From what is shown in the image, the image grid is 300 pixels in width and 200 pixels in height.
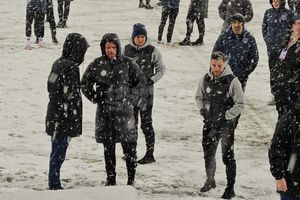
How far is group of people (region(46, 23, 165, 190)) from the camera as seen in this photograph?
6.64 metres

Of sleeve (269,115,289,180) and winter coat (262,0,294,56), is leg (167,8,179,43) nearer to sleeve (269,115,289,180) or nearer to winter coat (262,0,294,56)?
winter coat (262,0,294,56)

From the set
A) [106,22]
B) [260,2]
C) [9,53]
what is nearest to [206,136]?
[9,53]

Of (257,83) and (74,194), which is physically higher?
(74,194)

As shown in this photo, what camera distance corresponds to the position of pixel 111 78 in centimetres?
687

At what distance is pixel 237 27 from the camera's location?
8.51 metres

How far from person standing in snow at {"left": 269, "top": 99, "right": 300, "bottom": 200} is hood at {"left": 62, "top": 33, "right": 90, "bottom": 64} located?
2.76 m

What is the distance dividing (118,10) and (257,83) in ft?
34.4

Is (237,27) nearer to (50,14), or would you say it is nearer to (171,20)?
(171,20)

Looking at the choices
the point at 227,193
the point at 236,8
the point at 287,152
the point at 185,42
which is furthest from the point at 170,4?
the point at 287,152

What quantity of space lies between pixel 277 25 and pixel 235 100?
3886mm

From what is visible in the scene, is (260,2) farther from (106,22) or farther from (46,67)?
(46,67)

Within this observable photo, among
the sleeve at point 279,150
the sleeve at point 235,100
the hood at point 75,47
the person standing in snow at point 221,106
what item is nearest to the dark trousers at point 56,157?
the hood at point 75,47

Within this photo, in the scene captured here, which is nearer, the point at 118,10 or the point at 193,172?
the point at 193,172

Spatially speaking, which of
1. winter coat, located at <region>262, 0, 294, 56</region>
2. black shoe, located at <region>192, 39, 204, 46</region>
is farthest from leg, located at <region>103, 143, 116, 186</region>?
black shoe, located at <region>192, 39, 204, 46</region>
